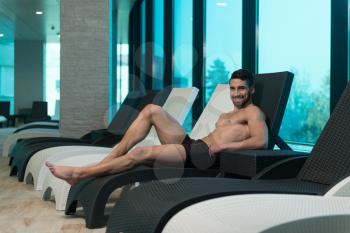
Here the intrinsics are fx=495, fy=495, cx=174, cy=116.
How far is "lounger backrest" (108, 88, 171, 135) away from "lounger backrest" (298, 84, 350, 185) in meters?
3.02

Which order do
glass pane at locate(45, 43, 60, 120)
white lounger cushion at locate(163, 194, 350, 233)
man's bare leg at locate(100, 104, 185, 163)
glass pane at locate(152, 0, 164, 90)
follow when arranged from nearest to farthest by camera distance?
white lounger cushion at locate(163, 194, 350, 233) → man's bare leg at locate(100, 104, 185, 163) → glass pane at locate(152, 0, 164, 90) → glass pane at locate(45, 43, 60, 120)

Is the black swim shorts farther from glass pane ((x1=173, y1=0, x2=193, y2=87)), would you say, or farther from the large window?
glass pane ((x1=173, y1=0, x2=193, y2=87))

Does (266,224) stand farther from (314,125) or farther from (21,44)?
(21,44)

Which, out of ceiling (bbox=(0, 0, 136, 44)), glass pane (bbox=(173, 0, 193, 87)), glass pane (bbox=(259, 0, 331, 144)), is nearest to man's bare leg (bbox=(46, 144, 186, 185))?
glass pane (bbox=(259, 0, 331, 144))

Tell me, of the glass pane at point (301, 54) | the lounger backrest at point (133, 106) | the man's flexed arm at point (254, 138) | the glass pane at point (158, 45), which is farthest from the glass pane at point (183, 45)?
the man's flexed arm at point (254, 138)

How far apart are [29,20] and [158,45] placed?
439 cm

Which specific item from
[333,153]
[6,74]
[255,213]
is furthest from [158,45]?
[6,74]

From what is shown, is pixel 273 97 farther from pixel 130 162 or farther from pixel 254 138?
pixel 130 162

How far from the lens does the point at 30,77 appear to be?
16.2 metres

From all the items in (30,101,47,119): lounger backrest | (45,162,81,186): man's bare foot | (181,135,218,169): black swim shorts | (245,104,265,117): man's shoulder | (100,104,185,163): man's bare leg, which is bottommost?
(30,101,47,119): lounger backrest

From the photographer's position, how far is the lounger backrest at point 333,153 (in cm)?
225

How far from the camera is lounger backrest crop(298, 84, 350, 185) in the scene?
225 centimetres

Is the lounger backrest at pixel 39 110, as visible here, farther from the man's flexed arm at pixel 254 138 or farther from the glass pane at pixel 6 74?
the man's flexed arm at pixel 254 138

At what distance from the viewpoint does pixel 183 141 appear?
3.34m
